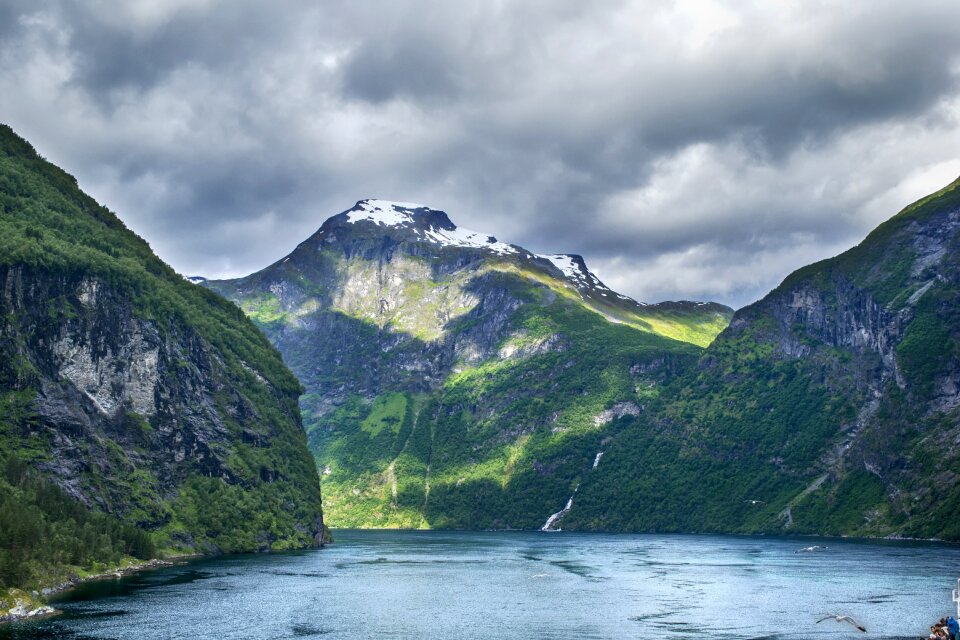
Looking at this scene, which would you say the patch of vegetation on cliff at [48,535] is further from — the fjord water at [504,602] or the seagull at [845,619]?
the seagull at [845,619]

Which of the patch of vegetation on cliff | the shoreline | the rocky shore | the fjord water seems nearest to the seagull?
the fjord water

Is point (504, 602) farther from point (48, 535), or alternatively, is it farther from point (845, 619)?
point (48, 535)

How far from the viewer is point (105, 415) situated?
199000mm

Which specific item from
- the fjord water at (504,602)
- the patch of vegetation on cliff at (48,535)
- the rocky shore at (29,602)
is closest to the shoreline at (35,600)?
the rocky shore at (29,602)

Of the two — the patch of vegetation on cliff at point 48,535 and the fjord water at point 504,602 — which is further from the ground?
the patch of vegetation on cliff at point 48,535

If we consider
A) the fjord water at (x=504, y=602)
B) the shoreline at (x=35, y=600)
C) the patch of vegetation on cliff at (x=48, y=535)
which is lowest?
the fjord water at (x=504, y=602)

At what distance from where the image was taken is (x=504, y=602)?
451 ft

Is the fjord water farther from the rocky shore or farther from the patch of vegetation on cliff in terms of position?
the patch of vegetation on cliff

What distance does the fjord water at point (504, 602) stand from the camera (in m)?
109

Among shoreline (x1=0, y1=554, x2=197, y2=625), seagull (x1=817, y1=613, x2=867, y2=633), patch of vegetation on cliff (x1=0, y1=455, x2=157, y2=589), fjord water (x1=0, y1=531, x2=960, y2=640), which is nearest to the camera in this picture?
seagull (x1=817, y1=613, x2=867, y2=633)

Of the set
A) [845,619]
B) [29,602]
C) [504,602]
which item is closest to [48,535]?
[29,602]

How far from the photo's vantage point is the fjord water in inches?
4284

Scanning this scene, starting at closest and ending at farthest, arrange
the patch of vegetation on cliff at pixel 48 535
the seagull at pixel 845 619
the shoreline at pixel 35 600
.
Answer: the seagull at pixel 845 619, the shoreline at pixel 35 600, the patch of vegetation on cliff at pixel 48 535

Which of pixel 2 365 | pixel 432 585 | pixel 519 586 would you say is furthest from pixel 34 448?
pixel 519 586
